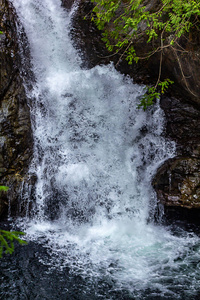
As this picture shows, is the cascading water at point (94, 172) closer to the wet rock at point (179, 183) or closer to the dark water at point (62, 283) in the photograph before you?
the dark water at point (62, 283)

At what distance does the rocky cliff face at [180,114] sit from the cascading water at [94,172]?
10.6 inches

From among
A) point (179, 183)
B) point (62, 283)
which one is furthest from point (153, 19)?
point (62, 283)

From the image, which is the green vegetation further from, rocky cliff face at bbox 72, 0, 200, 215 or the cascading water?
the cascading water

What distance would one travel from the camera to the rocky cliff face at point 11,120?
238 inches

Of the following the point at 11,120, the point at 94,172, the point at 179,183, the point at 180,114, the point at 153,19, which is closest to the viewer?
the point at 153,19

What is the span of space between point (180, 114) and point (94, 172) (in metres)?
2.60

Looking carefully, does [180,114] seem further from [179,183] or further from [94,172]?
[94,172]

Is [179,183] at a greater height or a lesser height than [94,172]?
lesser

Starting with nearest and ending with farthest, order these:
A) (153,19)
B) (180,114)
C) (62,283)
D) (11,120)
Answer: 1. (62,283)
2. (153,19)
3. (11,120)
4. (180,114)

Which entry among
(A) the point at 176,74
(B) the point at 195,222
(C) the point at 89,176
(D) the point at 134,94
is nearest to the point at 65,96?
(D) the point at 134,94

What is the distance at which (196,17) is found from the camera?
5000 millimetres

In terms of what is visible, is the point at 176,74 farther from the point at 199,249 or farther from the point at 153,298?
the point at 153,298

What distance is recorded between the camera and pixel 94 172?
634cm

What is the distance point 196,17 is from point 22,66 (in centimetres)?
414
